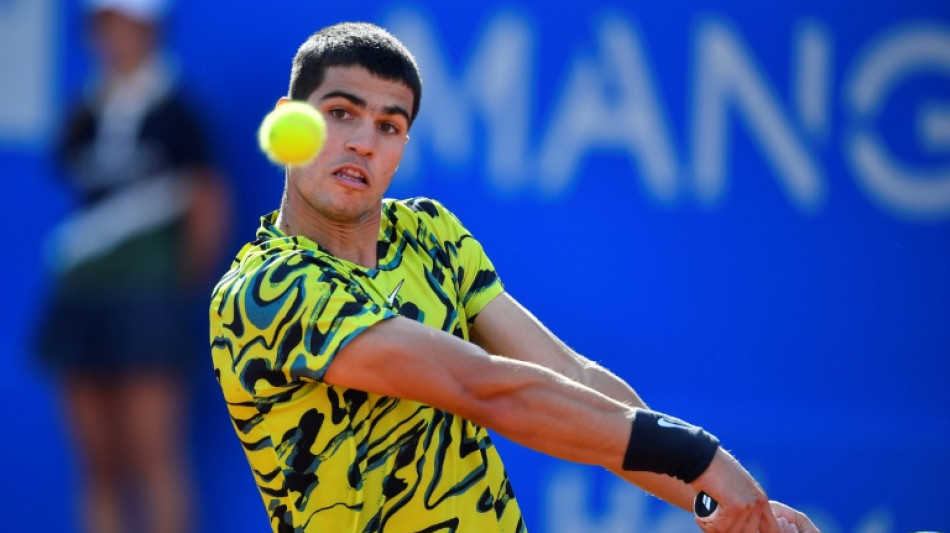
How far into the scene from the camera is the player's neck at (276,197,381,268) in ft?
9.11

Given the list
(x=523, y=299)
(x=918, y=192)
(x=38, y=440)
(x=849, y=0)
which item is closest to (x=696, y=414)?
(x=523, y=299)

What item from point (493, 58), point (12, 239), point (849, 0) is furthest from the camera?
point (849, 0)

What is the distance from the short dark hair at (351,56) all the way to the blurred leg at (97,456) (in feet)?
7.23

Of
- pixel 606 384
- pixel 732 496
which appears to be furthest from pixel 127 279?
pixel 732 496

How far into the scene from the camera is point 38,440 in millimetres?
4688

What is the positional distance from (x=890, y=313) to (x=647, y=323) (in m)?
1.20

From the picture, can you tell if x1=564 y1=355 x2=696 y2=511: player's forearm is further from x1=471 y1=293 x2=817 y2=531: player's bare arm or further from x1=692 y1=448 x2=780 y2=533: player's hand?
x1=692 y1=448 x2=780 y2=533: player's hand

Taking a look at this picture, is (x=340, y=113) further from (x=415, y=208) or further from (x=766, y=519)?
(x=766, y=519)

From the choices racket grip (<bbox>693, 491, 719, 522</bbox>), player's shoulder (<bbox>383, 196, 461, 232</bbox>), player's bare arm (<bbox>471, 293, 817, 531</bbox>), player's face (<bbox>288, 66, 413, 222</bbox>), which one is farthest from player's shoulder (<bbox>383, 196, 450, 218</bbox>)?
racket grip (<bbox>693, 491, 719, 522</bbox>)

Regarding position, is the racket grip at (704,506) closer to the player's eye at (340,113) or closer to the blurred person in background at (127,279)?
the player's eye at (340,113)

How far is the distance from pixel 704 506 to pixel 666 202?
9.87 ft

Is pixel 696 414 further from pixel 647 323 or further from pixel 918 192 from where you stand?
pixel 918 192

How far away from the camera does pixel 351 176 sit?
2775mm

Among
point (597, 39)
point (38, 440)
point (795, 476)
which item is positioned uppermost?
point (597, 39)
